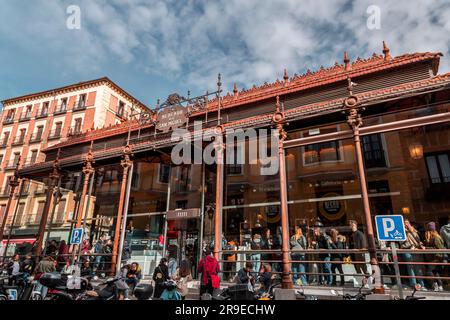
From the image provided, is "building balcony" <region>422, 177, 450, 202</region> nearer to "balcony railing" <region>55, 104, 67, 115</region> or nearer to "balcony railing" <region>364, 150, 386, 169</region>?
"balcony railing" <region>364, 150, 386, 169</region>

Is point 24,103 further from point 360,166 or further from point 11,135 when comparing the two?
point 360,166

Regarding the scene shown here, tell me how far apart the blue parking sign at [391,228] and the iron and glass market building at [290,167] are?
378 centimetres

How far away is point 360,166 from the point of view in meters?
9.02

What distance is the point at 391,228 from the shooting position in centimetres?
651

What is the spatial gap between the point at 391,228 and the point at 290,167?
34.2ft

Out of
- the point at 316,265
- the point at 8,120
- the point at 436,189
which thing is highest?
the point at 8,120

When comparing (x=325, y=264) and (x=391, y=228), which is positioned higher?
(x=391, y=228)

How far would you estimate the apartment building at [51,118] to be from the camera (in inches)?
1389

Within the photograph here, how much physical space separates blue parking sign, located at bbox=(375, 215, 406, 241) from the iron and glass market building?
378 centimetres

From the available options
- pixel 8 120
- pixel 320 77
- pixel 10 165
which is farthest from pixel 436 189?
pixel 8 120

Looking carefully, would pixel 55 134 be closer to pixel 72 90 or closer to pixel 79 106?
pixel 79 106

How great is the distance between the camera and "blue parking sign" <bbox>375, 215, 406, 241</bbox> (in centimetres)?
640

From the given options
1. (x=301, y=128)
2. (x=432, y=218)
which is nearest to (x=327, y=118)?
(x=301, y=128)

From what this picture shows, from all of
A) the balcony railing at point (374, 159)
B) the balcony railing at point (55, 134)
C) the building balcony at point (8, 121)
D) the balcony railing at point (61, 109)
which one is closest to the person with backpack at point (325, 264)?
the balcony railing at point (374, 159)
